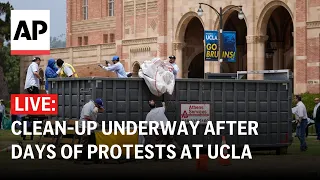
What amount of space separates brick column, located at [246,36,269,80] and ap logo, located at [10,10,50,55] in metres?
27.4

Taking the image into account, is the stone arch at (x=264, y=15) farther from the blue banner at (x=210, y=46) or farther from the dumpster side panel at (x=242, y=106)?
the dumpster side panel at (x=242, y=106)

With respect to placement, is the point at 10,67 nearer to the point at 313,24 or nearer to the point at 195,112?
the point at 313,24

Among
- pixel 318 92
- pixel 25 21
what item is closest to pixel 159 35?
pixel 318 92

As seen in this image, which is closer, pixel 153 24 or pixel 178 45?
pixel 178 45

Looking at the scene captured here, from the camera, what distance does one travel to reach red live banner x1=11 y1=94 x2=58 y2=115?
25.8m

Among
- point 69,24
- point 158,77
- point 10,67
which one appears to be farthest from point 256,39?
point 10,67

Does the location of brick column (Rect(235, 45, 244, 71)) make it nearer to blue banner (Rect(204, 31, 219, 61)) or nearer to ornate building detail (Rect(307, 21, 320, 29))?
ornate building detail (Rect(307, 21, 320, 29))

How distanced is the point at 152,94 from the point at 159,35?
38767 mm

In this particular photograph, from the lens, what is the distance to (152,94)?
25.1 meters

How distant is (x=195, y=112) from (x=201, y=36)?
39.6 metres

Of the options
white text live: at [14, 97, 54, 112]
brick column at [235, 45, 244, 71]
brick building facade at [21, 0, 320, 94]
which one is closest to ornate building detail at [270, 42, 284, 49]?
brick building facade at [21, 0, 320, 94]

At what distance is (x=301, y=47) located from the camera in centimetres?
5225

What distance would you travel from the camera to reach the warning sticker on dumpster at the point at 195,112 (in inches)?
1014

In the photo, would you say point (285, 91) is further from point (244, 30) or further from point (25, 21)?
point (244, 30)
